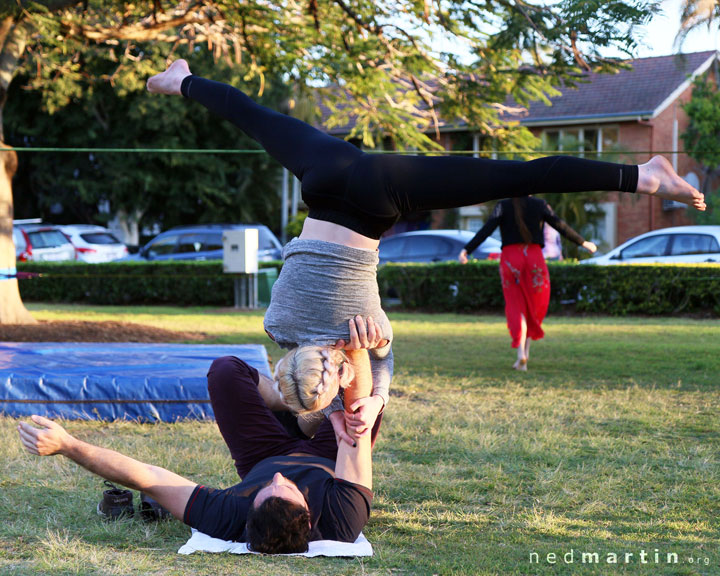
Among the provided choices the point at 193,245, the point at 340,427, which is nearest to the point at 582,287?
the point at 193,245

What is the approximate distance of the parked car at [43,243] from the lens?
21453 millimetres

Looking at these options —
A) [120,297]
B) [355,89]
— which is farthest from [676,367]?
[120,297]

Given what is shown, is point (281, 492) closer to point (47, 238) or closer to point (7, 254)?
point (7, 254)

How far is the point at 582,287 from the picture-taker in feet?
47.2

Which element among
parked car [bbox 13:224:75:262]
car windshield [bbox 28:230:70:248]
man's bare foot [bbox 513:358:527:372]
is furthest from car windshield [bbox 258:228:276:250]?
man's bare foot [bbox 513:358:527:372]

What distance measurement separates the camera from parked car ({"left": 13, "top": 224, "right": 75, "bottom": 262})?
845 inches

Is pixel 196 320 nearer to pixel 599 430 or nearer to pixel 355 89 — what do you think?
pixel 355 89

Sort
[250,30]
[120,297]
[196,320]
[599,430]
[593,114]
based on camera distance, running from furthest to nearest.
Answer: [593,114], [120,297], [196,320], [250,30], [599,430]

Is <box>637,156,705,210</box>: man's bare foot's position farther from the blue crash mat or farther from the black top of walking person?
the black top of walking person

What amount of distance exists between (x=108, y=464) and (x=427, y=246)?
14.1m

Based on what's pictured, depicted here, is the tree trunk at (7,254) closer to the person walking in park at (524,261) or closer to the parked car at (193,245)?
the person walking in park at (524,261)

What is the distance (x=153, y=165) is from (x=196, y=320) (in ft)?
51.8

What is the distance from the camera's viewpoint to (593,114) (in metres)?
27.7

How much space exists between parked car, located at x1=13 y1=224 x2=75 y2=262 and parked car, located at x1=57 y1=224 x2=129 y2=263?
0.20 m
